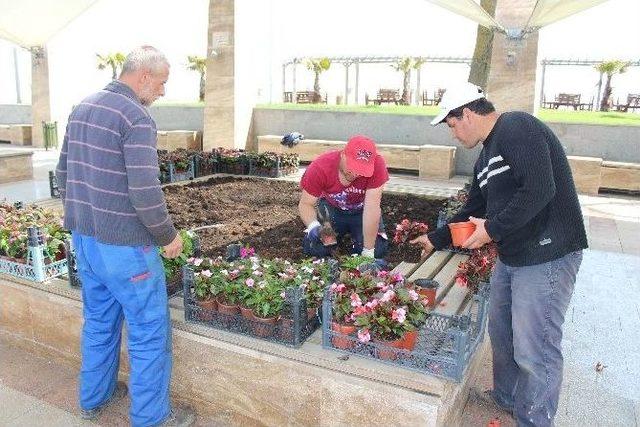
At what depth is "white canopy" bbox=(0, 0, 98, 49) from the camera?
10.7 m

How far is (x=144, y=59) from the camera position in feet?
8.34

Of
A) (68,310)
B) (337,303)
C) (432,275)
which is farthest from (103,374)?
(432,275)

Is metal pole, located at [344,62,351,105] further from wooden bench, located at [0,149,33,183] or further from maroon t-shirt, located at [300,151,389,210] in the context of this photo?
maroon t-shirt, located at [300,151,389,210]

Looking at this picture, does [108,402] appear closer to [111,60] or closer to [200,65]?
[200,65]

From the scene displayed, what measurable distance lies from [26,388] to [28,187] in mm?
6986


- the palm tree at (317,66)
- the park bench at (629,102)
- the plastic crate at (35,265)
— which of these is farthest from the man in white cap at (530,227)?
the palm tree at (317,66)

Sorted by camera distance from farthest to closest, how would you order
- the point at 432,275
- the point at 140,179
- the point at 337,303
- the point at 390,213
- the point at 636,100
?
the point at 636,100, the point at 390,213, the point at 432,275, the point at 337,303, the point at 140,179

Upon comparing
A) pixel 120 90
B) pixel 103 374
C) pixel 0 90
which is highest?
pixel 0 90

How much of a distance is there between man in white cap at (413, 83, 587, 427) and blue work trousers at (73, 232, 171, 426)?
163cm

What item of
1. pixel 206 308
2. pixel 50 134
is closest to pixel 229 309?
pixel 206 308

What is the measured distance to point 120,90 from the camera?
2.54 m

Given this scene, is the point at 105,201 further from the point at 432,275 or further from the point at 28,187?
the point at 28,187

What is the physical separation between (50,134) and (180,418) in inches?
580

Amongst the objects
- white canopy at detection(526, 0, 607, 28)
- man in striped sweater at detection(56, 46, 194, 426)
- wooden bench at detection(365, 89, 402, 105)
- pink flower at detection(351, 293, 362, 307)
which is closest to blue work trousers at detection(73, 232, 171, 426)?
man in striped sweater at detection(56, 46, 194, 426)
